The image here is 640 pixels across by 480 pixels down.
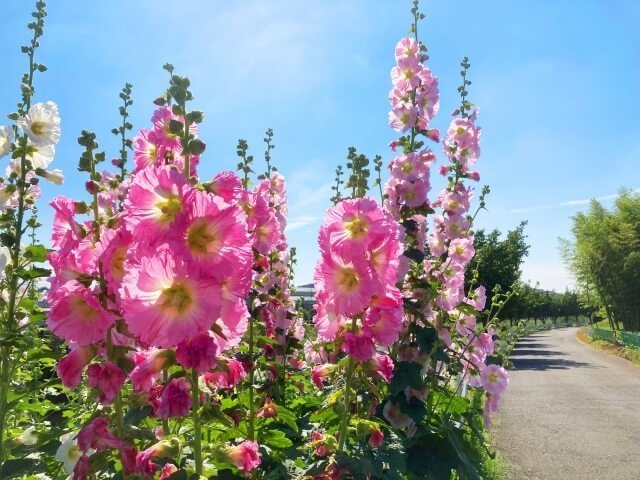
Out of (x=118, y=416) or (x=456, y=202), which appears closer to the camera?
(x=118, y=416)

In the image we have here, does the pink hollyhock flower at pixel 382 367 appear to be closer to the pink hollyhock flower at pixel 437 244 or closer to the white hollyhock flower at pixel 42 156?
the white hollyhock flower at pixel 42 156

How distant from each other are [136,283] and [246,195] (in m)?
1.08

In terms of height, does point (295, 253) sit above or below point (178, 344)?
above

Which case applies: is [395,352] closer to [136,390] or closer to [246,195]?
[246,195]

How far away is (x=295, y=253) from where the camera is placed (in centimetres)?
688

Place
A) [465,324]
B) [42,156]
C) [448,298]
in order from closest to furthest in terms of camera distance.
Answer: [42,156]
[448,298]
[465,324]

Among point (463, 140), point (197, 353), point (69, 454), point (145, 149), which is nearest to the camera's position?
point (197, 353)

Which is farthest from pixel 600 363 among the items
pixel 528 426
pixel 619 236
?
pixel 619 236

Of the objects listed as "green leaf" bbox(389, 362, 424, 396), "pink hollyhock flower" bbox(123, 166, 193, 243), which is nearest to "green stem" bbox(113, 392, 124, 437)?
"pink hollyhock flower" bbox(123, 166, 193, 243)

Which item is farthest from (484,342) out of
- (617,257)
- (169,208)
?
(617,257)

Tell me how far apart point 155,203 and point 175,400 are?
1.69ft

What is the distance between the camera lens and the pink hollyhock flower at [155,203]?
4.63 ft

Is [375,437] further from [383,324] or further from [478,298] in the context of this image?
[478,298]

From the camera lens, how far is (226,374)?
1.69m
